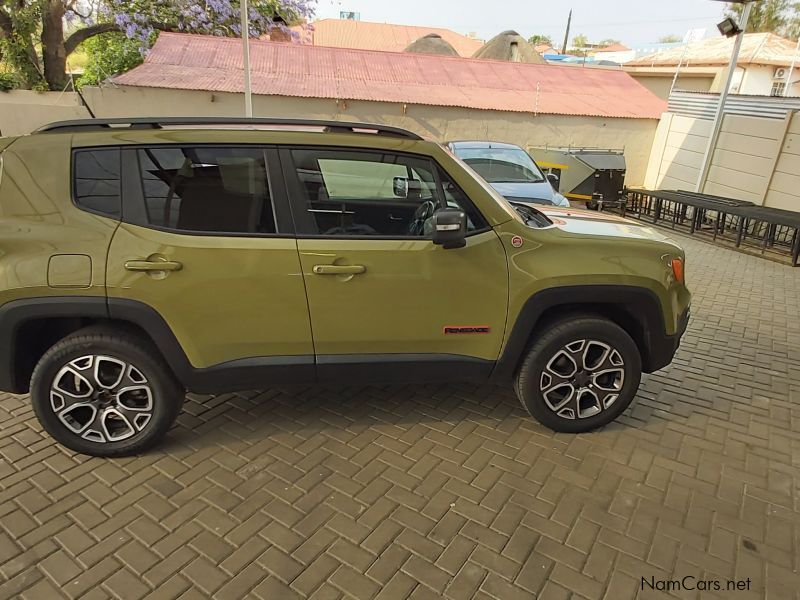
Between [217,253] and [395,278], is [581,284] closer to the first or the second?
[395,278]

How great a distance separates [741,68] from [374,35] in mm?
21153

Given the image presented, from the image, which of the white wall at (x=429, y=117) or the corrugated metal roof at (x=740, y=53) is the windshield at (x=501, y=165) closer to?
the white wall at (x=429, y=117)

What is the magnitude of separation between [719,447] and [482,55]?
2202cm

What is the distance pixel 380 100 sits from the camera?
13227mm

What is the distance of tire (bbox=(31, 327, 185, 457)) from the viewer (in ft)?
9.05

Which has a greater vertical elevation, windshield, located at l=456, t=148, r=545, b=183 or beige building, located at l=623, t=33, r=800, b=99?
beige building, located at l=623, t=33, r=800, b=99

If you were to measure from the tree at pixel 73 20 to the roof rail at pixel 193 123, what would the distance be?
17436 millimetres

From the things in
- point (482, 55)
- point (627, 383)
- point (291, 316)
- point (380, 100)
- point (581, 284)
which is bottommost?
point (627, 383)

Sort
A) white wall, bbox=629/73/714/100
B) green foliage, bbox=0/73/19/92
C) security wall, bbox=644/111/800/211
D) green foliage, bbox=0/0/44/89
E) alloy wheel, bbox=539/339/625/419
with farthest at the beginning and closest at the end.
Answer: white wall, bbox=629/73/714/100
green foliage, bbox=0/0/44/89
green foliage, bbox=0/73/19/92
security wall, bbox=644/111/800/211
alloy wheel, bbox=539/339/625/419

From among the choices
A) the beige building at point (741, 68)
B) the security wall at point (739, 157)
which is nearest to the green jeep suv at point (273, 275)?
the security wall at point (739, 157)

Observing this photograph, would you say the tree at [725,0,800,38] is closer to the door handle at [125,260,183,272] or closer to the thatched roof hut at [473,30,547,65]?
the thatched roof hut at [473,30,547,65]

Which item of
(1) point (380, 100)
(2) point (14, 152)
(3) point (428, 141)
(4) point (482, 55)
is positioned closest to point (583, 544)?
(3) point (428, 141)

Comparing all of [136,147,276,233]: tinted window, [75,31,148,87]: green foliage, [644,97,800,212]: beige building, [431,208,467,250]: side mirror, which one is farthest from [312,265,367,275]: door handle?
[75,31,148,87]: green foliage

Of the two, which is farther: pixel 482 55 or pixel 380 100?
pixel 482 55
